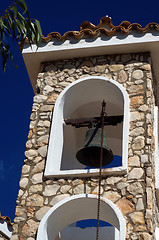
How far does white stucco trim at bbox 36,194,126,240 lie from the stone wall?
0.08 m

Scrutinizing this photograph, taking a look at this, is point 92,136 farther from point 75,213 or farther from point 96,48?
point 96,48

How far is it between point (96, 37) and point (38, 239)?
3375mm

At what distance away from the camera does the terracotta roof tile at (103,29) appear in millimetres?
8203

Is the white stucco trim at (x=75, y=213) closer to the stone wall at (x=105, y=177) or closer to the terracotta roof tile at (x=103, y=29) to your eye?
the stone wall at (x=105, y=177)

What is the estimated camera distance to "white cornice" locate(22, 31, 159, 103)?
8.18m

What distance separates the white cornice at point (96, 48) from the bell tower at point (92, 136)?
0.05 ft

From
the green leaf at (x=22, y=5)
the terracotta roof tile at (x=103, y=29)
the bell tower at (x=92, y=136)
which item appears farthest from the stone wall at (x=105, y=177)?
the green leaf at (x=22, y=5)

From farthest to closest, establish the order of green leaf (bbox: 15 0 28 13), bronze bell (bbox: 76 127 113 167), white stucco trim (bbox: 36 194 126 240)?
1. bronze bell (bbox: 76 127 113 167)
2. white stucco trim (bbox: 36 194 126 240)
3. green leaf (bbox: 15 0 28 13)

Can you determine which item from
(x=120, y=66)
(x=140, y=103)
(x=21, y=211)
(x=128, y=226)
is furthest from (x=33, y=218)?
(x=120, y=66)

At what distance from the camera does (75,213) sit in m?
7.22

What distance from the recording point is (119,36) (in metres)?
8.32

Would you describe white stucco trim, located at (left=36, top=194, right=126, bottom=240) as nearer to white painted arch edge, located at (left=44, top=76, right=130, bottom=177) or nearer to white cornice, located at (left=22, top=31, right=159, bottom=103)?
white painted arch edge, located at (left=44, top=76, right=130, bottom=177)

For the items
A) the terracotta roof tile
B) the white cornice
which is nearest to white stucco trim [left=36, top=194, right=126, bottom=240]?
the white cornice

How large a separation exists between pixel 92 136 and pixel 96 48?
5.06 feet
